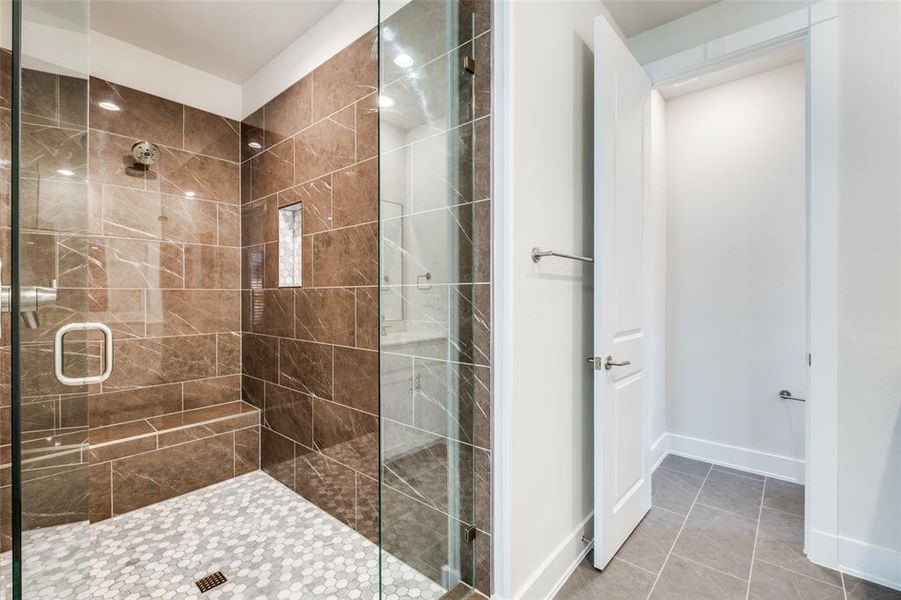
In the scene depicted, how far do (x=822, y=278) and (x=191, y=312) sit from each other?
3663 mm

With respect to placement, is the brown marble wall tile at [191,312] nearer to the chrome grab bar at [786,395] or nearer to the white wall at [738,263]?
the white wall at [738,263]

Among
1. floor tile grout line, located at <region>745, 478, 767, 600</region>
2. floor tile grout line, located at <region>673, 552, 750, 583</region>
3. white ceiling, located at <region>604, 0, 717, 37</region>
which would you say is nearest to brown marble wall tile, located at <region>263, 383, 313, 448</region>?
floor tile grout line, located at <region>673, 552, 750, 583</region>

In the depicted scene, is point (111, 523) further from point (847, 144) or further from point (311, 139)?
point (847, 144)

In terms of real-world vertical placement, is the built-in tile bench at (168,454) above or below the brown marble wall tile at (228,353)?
below

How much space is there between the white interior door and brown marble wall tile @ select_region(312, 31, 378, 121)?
116cm

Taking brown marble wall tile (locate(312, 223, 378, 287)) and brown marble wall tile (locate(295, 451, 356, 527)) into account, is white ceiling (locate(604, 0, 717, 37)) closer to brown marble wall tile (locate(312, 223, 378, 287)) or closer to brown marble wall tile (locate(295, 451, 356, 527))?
brown marble wall tile (locate(312, 223, 378, 287))

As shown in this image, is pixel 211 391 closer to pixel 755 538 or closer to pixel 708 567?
pixel 708 567

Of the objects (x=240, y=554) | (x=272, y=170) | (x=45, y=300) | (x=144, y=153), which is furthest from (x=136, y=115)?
(x=240, y=554)

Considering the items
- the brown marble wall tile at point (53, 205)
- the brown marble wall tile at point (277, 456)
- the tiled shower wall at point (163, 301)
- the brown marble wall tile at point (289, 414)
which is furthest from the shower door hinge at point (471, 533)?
the tiled shower wall at point (163, 301)

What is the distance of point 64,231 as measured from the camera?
2.64ft

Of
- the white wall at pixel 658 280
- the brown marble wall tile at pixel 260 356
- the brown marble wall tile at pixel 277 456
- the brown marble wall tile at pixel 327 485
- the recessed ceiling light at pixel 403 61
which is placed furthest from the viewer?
the white wall at pixel 658 280

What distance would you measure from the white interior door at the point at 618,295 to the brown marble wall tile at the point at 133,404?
273cm

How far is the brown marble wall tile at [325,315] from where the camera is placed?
2.29 metres

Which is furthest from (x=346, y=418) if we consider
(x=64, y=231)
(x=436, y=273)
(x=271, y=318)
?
(x=64, y=231)
